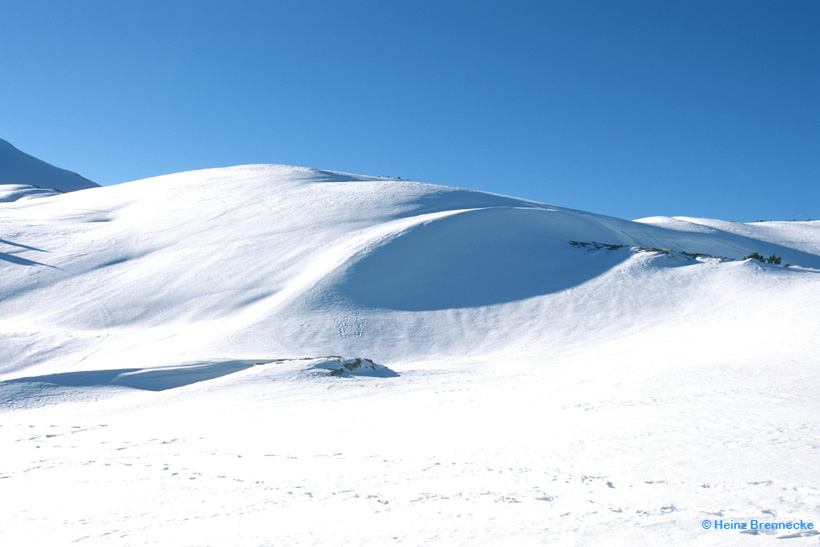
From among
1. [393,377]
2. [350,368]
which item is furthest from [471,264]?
[350,368]

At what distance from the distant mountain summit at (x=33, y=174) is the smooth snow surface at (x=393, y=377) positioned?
41386 mm

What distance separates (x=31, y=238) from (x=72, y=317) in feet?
24.6

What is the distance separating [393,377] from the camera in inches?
361

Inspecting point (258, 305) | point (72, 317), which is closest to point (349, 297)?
point (258, 305)

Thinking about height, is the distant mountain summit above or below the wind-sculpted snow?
above
